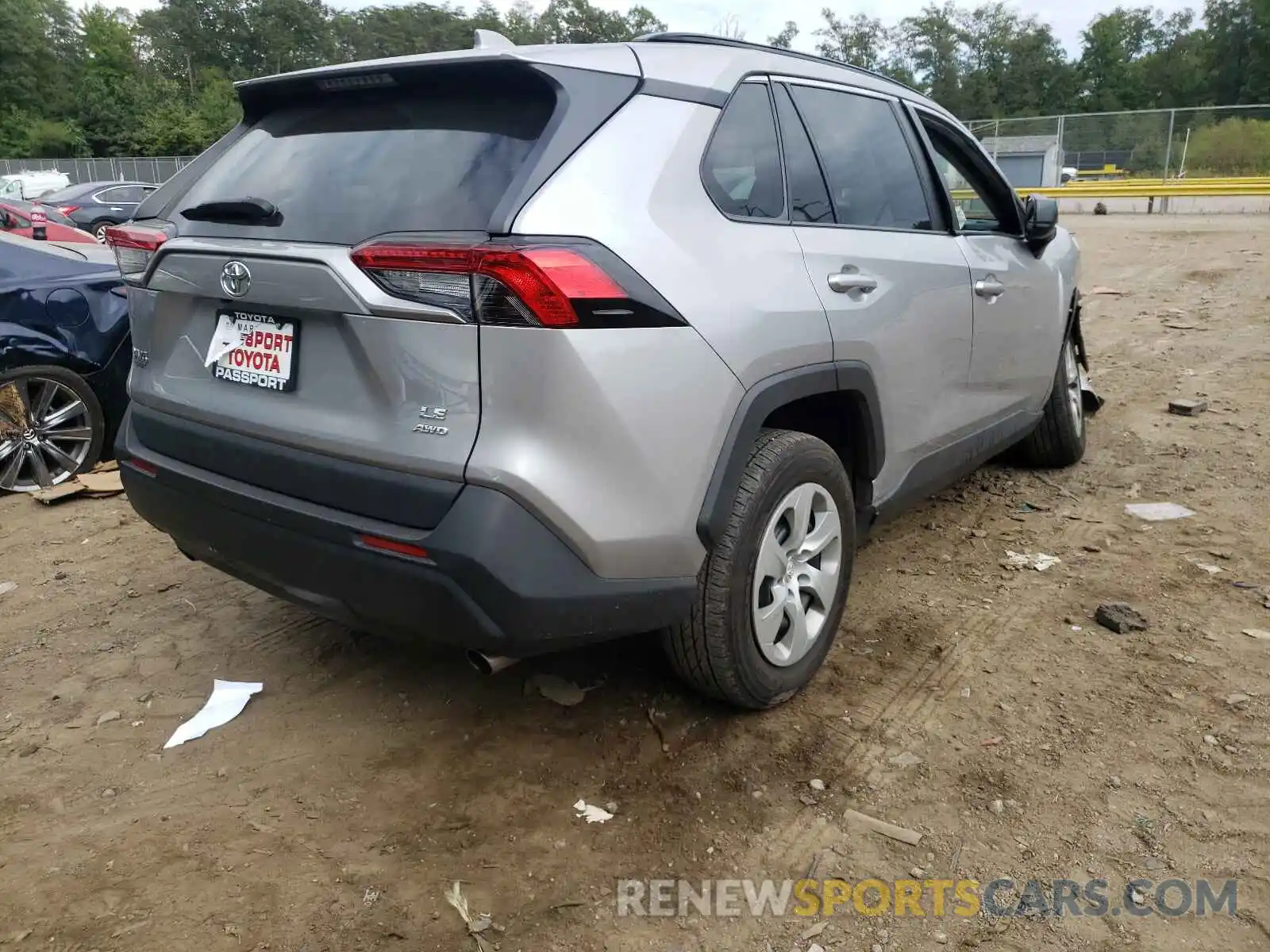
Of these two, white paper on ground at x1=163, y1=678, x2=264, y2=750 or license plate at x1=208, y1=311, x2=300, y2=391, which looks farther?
white paper on ground at x1=163, y1=678, x2=264, y2=750

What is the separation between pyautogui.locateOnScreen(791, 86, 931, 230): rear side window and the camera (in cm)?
304

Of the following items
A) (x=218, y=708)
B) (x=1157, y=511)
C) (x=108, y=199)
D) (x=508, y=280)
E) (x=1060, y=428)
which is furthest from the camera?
(x=108, y=199)

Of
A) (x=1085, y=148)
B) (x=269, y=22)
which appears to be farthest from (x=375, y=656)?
(x=269, y=22)

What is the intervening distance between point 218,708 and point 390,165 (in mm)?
1766

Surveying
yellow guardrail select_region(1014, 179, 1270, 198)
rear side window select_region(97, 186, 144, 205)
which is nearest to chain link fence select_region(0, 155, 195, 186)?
rear side window select_region(97, 186, 144, 205)

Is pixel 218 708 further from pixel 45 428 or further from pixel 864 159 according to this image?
pixel 45 428

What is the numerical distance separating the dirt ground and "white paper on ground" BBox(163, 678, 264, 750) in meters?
0.04

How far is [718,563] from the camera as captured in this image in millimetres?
2473

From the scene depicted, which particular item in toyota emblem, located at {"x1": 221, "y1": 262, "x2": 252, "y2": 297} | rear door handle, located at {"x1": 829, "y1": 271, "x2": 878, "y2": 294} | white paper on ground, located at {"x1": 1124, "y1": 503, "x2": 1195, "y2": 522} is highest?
toyota emblem, located at {"x1": 221, "y1": 262, "x2": 252, "y2": 297}

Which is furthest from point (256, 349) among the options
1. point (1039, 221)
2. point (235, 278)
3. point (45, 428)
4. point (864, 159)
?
point (45, 428)

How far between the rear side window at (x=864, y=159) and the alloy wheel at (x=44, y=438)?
4.17m

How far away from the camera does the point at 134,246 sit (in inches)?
106

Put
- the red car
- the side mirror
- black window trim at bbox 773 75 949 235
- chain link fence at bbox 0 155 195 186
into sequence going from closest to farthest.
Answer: black window trim at bbox 773 75 949 235
the side mirror
the red car
chain link fence at bbox 0 155 195 186

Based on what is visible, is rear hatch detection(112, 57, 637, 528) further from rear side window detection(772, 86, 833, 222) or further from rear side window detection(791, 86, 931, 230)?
rear side window detection(791, 86, 931, 230)
